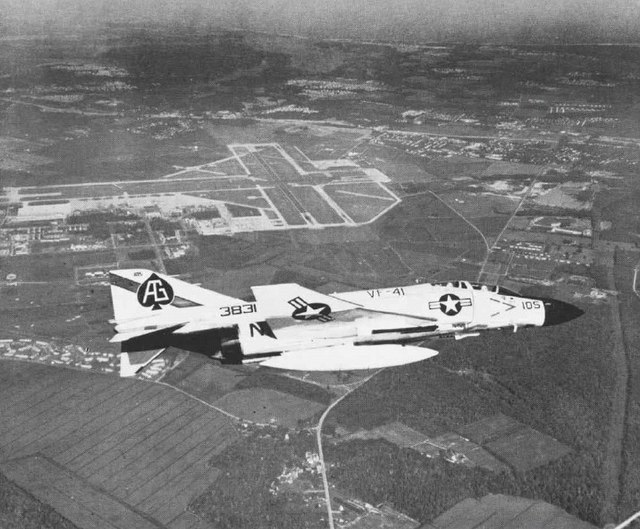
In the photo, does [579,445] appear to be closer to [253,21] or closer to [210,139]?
[210,139]

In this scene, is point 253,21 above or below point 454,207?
above

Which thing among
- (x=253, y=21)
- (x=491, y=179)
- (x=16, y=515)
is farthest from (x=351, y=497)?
(x=253, y=21)

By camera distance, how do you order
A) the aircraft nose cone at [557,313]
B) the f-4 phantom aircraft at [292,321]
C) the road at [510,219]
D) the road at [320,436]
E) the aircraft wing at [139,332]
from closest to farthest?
the road at [320,436] → the aircraft wing at [139,332] → the f-4 phantom aircraft at [292,321] → the aircraft nose cone at [557,313] → the road at [510,219]

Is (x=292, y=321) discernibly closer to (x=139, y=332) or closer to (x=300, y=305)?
(x=300, y=305)

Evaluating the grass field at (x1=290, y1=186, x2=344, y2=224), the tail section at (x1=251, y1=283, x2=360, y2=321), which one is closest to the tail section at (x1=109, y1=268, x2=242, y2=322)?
the tail section at (x1=251, y1=283, x2=360, y2=321)

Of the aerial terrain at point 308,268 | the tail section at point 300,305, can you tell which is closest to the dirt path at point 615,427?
the aerial terrain at point 308,268

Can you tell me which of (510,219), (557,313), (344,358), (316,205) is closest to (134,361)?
(344,358)

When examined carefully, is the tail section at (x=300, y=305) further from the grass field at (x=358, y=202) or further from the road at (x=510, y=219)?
the grass field at (x=358, y=202)
